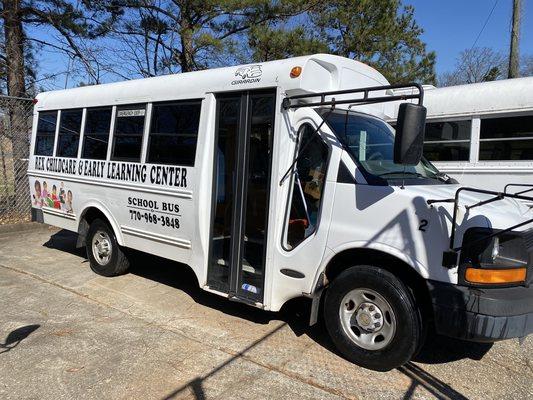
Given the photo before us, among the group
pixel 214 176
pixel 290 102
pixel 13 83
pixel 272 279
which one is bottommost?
pixel 272 279

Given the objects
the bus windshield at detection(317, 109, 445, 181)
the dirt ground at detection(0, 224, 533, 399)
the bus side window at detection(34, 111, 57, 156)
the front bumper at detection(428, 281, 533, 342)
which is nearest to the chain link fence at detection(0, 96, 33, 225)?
the bus side window at detection(34, 111, 57, 156)

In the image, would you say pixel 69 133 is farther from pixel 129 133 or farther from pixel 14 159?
pixel 14 159

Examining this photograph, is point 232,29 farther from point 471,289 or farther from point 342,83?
point 471,289

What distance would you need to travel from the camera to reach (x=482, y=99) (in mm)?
6844

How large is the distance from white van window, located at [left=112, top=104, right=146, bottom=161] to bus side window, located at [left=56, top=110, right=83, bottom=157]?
984mm

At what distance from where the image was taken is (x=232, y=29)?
12945mm

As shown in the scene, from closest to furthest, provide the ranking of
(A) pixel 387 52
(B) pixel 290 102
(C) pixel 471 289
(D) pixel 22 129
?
1. (C) pixel 471 289
2. (B) pixel 290 102
3. (D) pixel 22 129
4. (A) pixel 387 52

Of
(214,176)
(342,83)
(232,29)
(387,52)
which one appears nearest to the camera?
(342,83)

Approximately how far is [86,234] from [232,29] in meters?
8.29

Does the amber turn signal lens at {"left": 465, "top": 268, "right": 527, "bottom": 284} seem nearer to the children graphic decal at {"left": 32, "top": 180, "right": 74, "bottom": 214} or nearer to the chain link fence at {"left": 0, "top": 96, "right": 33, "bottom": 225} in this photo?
the children graphic decal at {"left": 32, "top": 180, "right": 74, "bottom": 214}

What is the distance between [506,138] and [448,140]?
0.84 m

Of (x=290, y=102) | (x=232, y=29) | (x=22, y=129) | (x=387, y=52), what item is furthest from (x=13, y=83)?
(x=387, y=52)

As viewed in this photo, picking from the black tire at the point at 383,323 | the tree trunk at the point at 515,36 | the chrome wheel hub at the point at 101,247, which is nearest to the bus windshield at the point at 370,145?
the black tire at the point at 383,323

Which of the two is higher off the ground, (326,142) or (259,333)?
(326,142)
